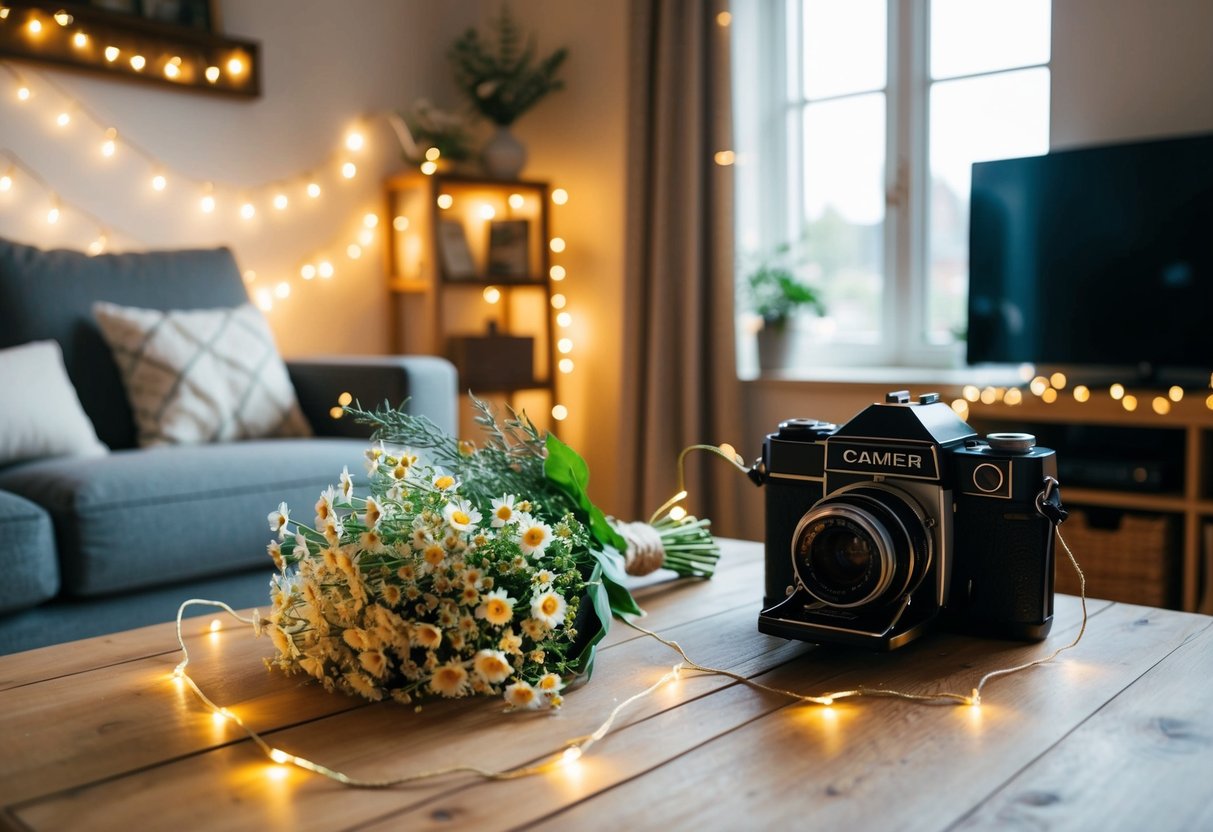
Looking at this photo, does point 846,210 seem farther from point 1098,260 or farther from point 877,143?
point 1098,260

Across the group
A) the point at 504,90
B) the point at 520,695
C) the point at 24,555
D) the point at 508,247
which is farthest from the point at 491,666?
the point at 504,90

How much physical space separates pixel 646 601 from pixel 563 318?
2.38 meters

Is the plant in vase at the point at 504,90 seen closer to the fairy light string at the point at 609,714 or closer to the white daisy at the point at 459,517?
the fairy light string at the point at 609,714

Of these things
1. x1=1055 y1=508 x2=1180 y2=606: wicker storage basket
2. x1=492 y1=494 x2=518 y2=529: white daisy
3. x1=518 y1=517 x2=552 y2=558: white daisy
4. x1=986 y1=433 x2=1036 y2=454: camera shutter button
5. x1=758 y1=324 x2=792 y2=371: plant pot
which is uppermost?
x1=758 y1=324 x2=792 y2=371: plant pot

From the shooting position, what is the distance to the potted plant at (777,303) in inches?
117

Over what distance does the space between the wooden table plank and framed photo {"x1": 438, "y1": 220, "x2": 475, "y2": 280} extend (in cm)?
256

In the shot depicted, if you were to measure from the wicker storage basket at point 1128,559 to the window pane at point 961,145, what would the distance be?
73 centimetres

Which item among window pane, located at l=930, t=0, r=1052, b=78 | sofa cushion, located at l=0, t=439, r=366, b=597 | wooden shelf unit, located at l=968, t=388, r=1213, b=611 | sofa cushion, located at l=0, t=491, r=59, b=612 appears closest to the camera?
sofa cushion, located at l=0, t=491, r=59, b=612

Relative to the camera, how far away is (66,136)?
8.95 ft

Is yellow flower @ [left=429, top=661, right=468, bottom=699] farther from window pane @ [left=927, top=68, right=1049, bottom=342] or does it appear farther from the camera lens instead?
window pane @ [left=927, top=68, right=1049, bottom=342]

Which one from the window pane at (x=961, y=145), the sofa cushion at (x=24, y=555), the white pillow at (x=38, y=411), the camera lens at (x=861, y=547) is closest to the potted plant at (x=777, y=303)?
the window pane at (x=961, y=145)

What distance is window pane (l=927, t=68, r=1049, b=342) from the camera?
109 inches

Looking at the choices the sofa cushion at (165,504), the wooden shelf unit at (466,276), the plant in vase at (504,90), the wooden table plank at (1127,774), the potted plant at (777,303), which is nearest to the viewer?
the wooden table plank at (1127,774)

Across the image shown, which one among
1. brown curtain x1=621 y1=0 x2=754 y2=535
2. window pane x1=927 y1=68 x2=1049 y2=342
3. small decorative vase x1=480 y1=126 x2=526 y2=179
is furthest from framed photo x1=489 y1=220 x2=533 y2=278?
window pane x1=927 y1=68 x2=1049 y2=342
